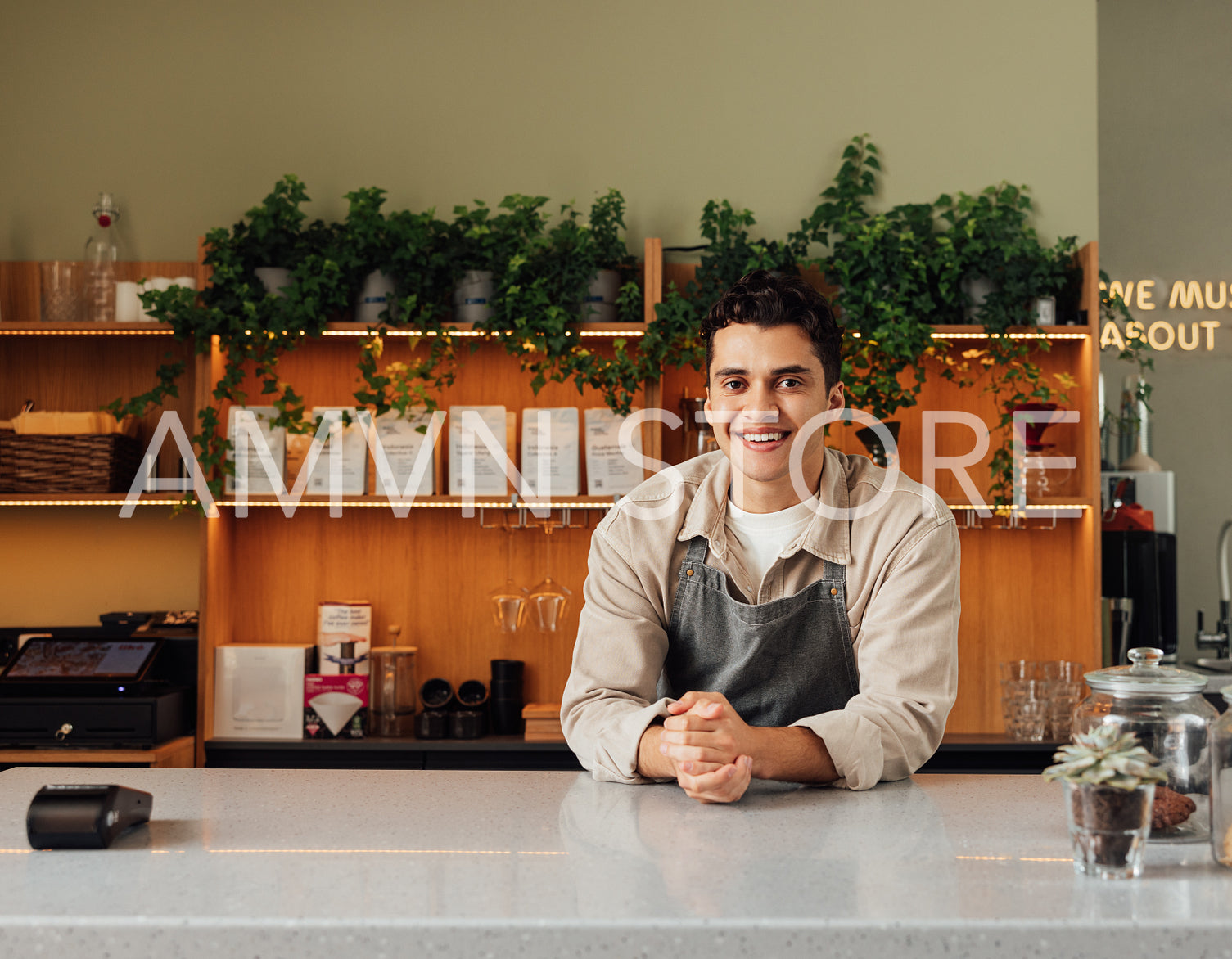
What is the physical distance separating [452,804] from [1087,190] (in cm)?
297

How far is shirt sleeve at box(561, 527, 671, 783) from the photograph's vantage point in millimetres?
1448

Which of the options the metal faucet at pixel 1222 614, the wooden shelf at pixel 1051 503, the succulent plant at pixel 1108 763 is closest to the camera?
the succulent plant at pixel 1108 763

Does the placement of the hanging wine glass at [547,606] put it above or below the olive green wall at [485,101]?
below

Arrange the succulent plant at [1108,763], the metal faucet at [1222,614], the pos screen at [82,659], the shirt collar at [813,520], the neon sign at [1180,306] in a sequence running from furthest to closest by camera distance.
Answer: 1. the neon sign at [1180,306]
2. the metal faucet at [1222,614]
3. the pos screen at [82,659]
4. the shirt collar at [813,520]
5. the succulent plant at [1108,763]

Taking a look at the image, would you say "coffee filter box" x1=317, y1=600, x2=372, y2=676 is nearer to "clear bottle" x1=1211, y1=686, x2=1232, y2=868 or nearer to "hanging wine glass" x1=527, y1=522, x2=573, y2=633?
"hanging wine glass" x1=527, y1=522, x2=573, y2=633

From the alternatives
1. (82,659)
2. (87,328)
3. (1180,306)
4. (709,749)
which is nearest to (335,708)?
(82,659)

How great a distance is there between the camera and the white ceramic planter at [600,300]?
3.18 m

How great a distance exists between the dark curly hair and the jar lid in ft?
2.55

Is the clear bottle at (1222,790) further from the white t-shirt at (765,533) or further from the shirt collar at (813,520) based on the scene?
the white t-shirt at (765,533)

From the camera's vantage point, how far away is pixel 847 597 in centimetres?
169

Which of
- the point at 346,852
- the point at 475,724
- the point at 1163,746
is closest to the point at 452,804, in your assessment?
the point at 346,852

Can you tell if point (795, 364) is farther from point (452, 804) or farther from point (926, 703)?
point (452, 804)

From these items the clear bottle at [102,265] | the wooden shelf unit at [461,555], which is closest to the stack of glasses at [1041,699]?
the wooden shelf unit at [461,555]

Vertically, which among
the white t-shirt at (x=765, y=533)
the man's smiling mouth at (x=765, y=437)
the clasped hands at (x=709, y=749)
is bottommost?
the clasped hands at (x=709, y=749)
